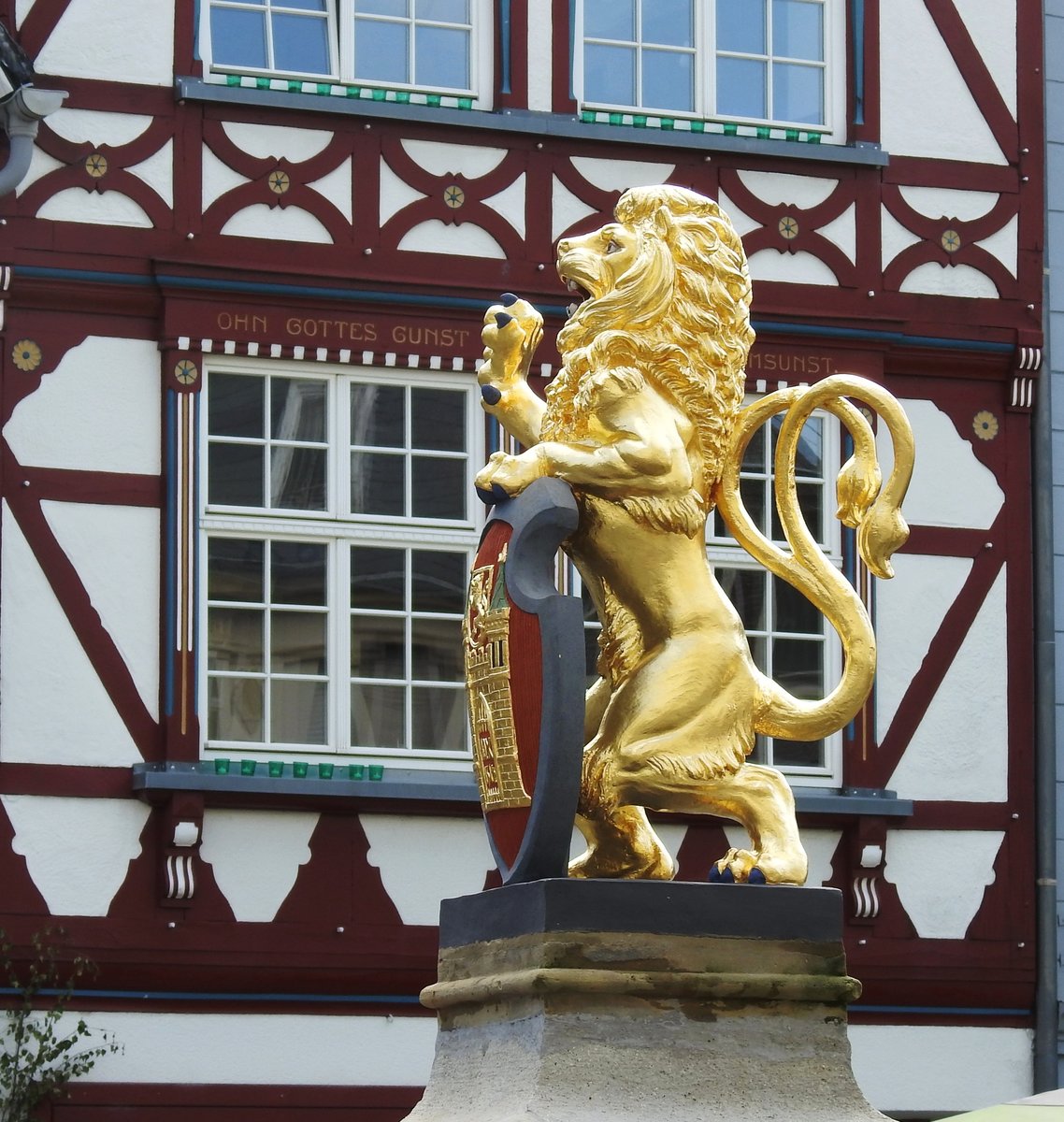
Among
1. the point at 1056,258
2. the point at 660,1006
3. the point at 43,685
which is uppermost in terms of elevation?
the point at 1056,258

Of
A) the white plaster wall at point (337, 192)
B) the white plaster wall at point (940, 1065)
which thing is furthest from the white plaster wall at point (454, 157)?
the white plaster wall at point (940, 1065)

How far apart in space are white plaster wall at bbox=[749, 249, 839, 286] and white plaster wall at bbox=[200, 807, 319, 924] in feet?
10.6

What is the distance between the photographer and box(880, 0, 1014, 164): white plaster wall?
1298 cm

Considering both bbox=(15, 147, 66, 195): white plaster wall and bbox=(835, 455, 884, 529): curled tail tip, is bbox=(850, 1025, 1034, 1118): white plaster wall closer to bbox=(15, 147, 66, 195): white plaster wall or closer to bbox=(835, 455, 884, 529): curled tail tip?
bbox=(15, 147, 66, 195): white plaster wall

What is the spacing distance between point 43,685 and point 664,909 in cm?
545

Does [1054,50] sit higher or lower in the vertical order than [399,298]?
higher

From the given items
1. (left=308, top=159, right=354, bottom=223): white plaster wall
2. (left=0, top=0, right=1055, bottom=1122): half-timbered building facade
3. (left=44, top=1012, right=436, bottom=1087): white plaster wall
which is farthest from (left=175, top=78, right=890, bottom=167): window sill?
(left=44, top=1012, right=436, bottom=1087): white plaster wall

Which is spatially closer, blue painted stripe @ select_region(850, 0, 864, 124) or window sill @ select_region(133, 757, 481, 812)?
window sill @ select_region(133, 757, 481, 812)

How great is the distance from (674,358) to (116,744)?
16.9 feet

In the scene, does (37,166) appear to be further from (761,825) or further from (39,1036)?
(761,825)

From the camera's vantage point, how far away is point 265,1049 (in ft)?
37.2

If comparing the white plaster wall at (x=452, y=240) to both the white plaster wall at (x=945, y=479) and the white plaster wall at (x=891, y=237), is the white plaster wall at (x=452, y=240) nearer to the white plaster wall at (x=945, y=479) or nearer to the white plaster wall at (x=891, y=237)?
the white plaster wall at (x=891, y=237)

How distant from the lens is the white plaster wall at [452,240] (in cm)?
1214

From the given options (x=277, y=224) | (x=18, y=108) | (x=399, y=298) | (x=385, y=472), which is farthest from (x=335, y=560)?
(x=18, y=108)
